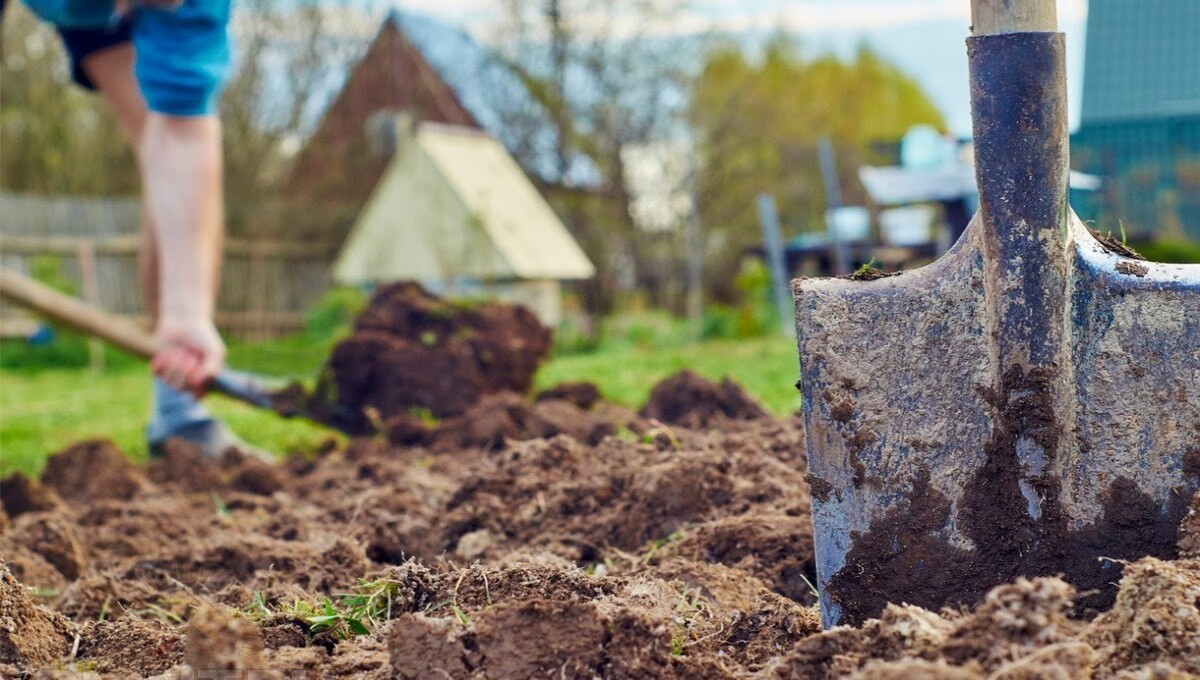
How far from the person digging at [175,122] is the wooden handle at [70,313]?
0.32 metres

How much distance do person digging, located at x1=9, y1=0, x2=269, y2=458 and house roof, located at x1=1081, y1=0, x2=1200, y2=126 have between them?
15.8m

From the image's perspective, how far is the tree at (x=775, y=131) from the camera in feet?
47.9

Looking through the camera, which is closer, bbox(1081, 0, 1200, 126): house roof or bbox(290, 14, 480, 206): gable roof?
bbox(290, 14, 480, 206): gable roof

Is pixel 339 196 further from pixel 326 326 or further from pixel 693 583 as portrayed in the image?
pixel 693 583

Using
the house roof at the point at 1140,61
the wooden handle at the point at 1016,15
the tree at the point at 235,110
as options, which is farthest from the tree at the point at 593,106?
the wooden handle at the point at 1016,15

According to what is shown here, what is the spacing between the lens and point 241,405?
688cm

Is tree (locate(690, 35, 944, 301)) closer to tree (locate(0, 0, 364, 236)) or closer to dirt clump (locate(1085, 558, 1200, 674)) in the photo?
tree (locate(0, 0, 364, 236))

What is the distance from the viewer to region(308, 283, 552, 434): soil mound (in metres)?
4.88

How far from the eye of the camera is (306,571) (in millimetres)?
2348

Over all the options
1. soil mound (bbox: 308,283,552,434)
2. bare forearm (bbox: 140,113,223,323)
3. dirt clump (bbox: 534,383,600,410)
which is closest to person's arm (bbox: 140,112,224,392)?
bare forearm (bbox: 140,113,223,323)

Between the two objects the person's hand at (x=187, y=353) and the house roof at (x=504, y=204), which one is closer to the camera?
the person's hand at (x=187, y=353)

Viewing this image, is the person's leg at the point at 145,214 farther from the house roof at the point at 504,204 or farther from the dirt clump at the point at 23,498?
the house roof at the point at 504,204

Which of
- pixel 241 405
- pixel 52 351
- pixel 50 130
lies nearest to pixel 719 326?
pixel 241 405

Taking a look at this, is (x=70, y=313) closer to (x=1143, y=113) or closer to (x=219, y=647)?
(x=219, y=647)
